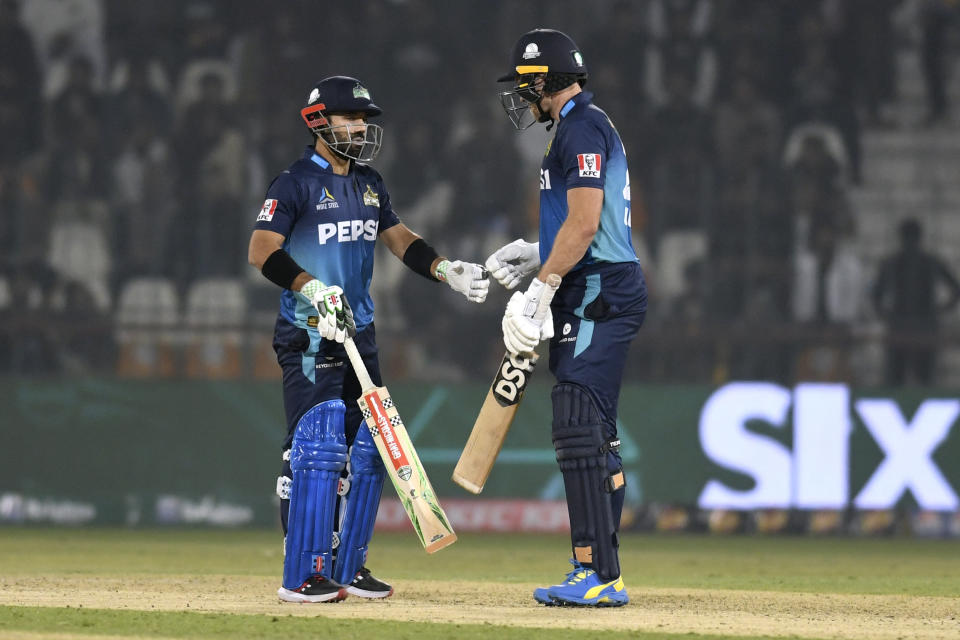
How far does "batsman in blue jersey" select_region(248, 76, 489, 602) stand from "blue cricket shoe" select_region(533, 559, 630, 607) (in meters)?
0.83

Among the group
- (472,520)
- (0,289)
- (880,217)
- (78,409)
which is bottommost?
(472,520)

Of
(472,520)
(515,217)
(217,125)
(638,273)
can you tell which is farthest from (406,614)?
(217,125)

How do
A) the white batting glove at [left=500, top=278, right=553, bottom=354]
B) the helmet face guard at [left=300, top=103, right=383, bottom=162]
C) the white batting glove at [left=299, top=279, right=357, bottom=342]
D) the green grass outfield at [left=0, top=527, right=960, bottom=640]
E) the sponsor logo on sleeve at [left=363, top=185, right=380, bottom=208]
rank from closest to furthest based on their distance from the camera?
1. the green grass outfield at [left=0, top=527, right=960, bottom=640]
2. the white batting glove at [left=500, top=278, right=553, bottom=354]
3. the white batting glove at [left=299, top=279, right=357, bottom=342]
4. the helmet face guard at [left=300, top=103, right=383, bottom=162]
5. the sponsor logo on sleeve at [left=363, top=185, right=380, bottom=208]

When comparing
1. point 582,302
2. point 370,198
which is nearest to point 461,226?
point 370,198

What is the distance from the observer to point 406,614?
198 inches

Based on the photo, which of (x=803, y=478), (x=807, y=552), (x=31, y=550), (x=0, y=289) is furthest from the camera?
(x=0, y=289)

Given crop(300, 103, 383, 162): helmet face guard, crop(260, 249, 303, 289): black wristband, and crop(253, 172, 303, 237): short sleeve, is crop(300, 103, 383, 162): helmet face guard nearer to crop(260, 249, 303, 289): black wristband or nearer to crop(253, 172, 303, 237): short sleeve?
crop(253, 172, 303, 237): short sleeve

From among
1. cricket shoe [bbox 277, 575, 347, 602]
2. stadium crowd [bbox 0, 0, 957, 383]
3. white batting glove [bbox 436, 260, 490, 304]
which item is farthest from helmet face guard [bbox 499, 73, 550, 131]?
stadium crowd [bbox 0, 0, 957, 383]

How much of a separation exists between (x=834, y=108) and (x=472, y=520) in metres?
4.53

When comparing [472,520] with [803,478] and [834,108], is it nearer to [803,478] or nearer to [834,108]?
[803,478]

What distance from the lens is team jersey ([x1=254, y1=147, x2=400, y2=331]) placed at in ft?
18.0

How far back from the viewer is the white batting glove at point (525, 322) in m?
5.09

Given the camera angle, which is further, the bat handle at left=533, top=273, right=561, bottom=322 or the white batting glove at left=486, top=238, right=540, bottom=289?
the white batting glove at left=486, top=238, right=540, bottom=289

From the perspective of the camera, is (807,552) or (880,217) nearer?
(807,552)
